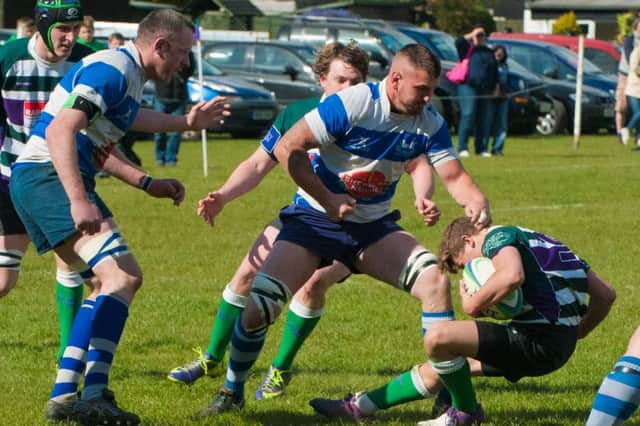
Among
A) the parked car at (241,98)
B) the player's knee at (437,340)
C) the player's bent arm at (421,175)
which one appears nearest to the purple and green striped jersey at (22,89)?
the player's bent arm at (421,175)

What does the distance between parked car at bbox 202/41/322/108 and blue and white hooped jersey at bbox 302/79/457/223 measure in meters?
18.3

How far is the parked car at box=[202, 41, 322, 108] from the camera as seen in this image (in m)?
24.8

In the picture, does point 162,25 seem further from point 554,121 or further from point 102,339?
point 554,121

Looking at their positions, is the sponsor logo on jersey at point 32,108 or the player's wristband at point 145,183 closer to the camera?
the player's wristband at point 145,183

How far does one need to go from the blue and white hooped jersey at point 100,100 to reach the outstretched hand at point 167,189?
34 cm

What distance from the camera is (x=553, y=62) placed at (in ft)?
88.9

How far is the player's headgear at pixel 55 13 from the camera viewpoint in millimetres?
6660

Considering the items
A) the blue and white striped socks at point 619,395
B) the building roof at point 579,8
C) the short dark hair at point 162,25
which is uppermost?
the short dark hair at point 162,25

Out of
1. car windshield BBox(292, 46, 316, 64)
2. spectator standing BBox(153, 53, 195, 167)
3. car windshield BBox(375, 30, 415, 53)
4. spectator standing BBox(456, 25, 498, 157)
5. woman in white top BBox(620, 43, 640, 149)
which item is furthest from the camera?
car windshield BBox(375, 30, 415, 53)

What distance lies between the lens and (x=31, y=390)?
6738 mm

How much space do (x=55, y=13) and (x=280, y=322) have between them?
114 inches

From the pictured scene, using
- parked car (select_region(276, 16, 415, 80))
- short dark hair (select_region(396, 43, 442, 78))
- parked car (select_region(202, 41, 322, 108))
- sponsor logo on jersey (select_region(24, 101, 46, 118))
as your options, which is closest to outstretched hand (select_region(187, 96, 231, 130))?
short dark hair (select_region(396, 43, 442, 78))

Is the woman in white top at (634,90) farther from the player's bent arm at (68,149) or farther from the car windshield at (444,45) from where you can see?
the player's bent arm at (68,149)

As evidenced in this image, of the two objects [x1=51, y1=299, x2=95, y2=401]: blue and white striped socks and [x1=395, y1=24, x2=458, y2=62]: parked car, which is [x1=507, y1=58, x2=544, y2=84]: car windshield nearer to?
[x1=395, y1=24, x2=458, y2=62]: parked car
